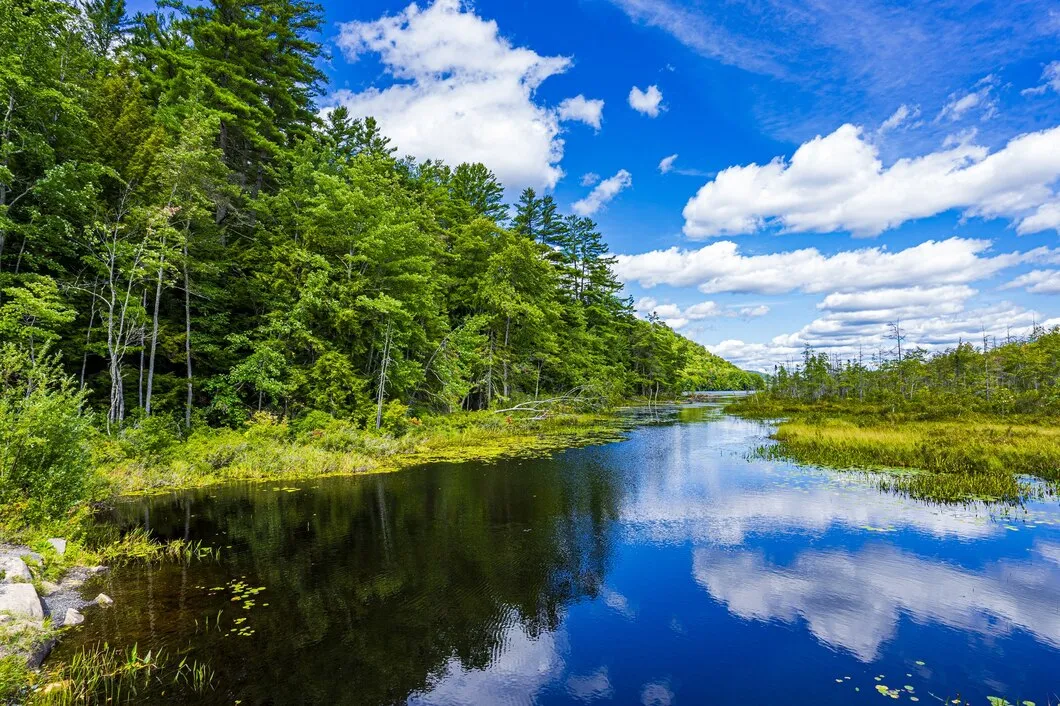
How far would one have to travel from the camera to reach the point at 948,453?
1880 centimetres

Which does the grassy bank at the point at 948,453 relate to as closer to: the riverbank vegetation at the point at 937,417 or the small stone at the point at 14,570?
the riverbank vegetation at the point at 937,417

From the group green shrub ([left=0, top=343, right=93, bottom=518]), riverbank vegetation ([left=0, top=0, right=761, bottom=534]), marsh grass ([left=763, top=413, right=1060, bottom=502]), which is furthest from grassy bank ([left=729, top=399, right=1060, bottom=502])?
green shrub ([left=0, top=343, right=93, bottom=518])

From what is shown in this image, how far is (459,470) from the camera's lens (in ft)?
62.1

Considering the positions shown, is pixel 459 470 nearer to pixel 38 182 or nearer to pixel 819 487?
pixel 819 487

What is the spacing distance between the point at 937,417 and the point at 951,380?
16.0 metres

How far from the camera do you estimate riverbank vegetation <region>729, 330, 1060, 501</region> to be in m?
17.1

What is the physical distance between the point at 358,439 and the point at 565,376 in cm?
3002

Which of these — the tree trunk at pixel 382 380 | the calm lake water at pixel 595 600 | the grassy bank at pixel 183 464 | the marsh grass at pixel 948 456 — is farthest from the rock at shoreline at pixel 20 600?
the marsh grass at pixel 948 456

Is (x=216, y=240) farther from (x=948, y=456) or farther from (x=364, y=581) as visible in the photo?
(x=948, y=456)

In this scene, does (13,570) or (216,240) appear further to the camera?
(216,240)

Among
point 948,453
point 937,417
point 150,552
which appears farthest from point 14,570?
point 937,417

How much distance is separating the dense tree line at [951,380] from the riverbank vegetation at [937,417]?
0.38ft

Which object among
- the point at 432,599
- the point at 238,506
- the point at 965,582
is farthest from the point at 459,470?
the point at 965,582

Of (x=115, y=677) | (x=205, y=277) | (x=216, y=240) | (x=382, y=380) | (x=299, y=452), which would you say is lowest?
(x=115, y=677)
